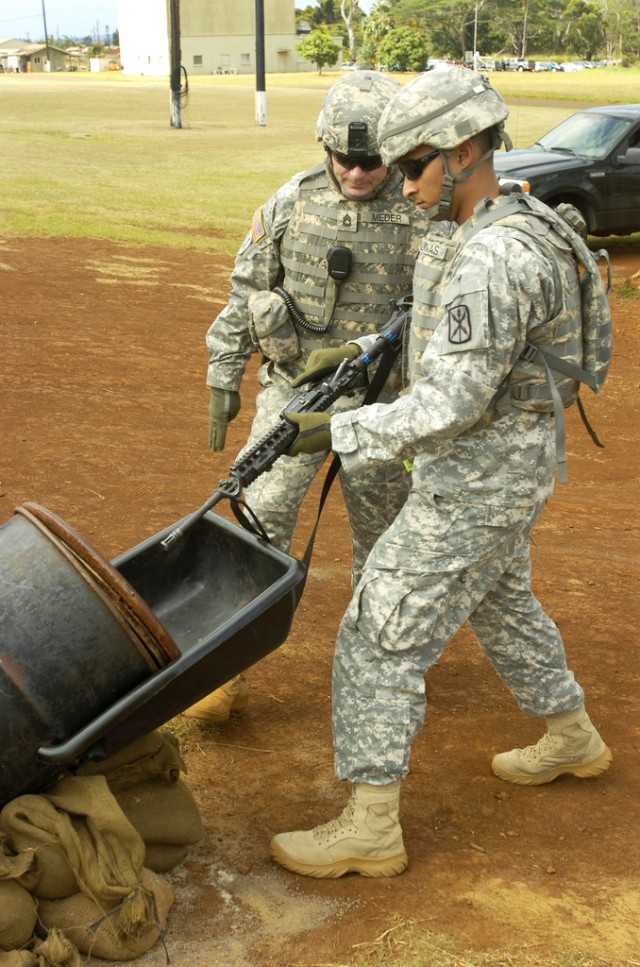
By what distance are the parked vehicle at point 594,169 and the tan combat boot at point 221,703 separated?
35.9 feet

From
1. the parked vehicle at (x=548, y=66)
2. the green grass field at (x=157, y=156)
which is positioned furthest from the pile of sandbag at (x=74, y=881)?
the parked vehicle at (x=548, y=66)

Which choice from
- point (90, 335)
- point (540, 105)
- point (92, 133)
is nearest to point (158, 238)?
point (90, 335)

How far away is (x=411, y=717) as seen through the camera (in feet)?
10.1

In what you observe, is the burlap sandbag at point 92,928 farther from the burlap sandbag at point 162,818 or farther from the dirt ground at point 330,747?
the burlap sandbag at point 162,818

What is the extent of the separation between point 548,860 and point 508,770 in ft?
1.43

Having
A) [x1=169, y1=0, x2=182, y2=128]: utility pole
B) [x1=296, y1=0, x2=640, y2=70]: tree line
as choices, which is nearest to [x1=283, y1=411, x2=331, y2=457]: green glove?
[x1=169, y1=0, x2=182, y2=128]: utility pole

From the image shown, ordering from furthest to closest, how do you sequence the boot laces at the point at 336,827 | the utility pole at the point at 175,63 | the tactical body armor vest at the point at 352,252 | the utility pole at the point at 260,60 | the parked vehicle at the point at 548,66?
the parked vehicle at the point at 548,66, the utility pole at the point at 175,63, the utility pole at the point at 260,60, the tactical body armor vest at the point at 352,252, the boot laces at the point at 336,827

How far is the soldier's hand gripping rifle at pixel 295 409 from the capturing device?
316 centimetres

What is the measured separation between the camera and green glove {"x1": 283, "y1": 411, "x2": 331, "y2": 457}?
309 cm

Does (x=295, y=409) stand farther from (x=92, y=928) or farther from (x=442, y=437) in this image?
(x=92, y=928)

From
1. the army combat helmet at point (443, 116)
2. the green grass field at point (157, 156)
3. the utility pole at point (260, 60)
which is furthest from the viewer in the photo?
the utility pole at point (260, 60)

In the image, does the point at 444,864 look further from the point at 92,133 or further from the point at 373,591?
the point at 92,133

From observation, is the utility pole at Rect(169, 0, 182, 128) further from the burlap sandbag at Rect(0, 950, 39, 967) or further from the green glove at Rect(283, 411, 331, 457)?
the burlap sandbag at Rect(0, 950, 39, 967)

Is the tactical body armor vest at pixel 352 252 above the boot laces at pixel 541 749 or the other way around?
above
